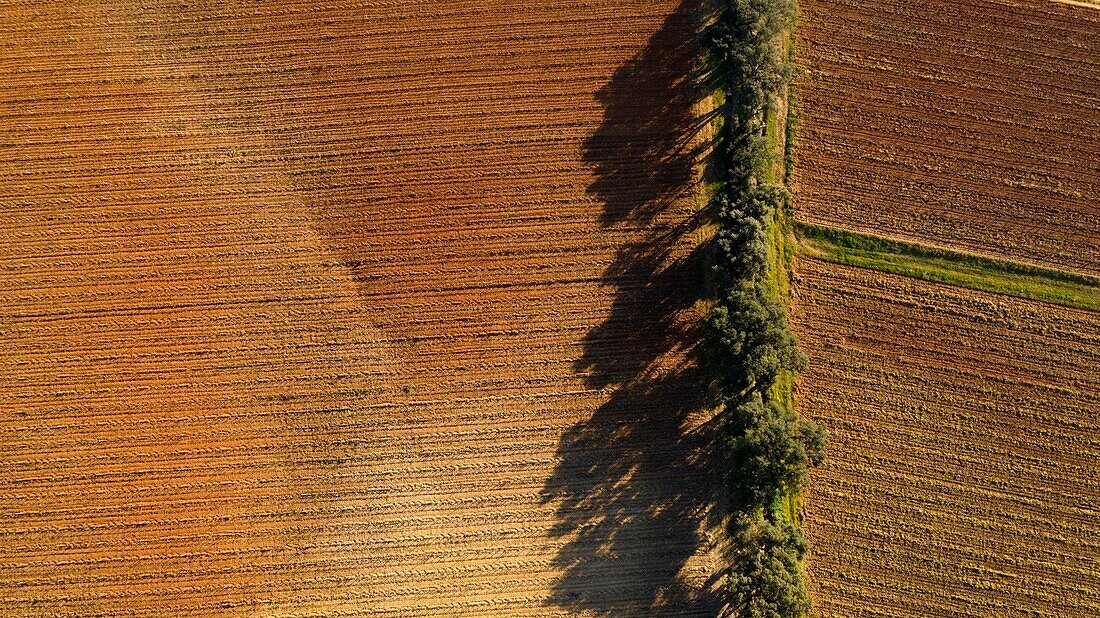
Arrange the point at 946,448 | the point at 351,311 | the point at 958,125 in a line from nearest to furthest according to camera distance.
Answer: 1. the point at 946,448
2. the point at 351,311
3. the point at 958,125

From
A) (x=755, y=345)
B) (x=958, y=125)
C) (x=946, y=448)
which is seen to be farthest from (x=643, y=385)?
(x=958, y=125)

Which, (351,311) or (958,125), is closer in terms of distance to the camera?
(351,311)

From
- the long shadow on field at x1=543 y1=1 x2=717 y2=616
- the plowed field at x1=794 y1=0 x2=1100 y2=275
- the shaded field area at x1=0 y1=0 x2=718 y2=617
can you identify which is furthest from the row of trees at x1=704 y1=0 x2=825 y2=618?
the plowed field at x1=794 y1=0 x2=1100 y2=275

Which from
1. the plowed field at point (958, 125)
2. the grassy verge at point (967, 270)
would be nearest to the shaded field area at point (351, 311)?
the plowed field at point (958, 125)

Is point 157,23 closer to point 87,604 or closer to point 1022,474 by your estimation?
point 87,604

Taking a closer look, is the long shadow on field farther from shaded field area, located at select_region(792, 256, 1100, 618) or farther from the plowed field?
the plowed field

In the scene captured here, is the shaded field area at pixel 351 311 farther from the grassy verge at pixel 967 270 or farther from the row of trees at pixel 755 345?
the grassy verge at pixel 967 270

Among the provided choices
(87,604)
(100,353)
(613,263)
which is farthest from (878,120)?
(87,604)

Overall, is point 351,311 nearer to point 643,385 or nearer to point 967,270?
point 643,385
